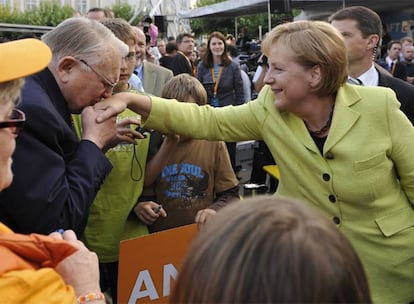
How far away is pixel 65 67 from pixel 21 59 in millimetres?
717

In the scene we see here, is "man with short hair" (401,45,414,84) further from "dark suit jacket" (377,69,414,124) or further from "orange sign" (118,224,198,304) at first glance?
"orange sign" (118,224,198,304)

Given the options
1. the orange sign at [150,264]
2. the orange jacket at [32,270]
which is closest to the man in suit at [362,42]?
the orange sign at [150,264]

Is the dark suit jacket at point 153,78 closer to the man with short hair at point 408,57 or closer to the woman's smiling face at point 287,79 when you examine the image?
the woman's smiling face at point 287,79

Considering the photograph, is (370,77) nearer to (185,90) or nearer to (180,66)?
(185,90)

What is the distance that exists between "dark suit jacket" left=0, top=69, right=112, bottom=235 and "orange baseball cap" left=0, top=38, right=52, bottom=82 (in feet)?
1.34

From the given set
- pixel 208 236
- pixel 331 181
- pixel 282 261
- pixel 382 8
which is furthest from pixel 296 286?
pixel 382 8

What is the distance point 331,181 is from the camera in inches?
90.9

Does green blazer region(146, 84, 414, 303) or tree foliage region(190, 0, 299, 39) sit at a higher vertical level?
green blazer region(146, 84, 414, 303)

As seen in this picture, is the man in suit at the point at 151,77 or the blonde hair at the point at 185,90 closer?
the blonde hair at the point at 185,90

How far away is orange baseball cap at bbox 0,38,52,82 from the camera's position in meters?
1.46

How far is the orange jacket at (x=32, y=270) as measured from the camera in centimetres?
135

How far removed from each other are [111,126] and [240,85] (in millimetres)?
6327

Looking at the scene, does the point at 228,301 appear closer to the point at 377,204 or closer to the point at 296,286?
the point at 296,286

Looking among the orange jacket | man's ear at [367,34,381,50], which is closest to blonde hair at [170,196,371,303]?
the orange jacket
